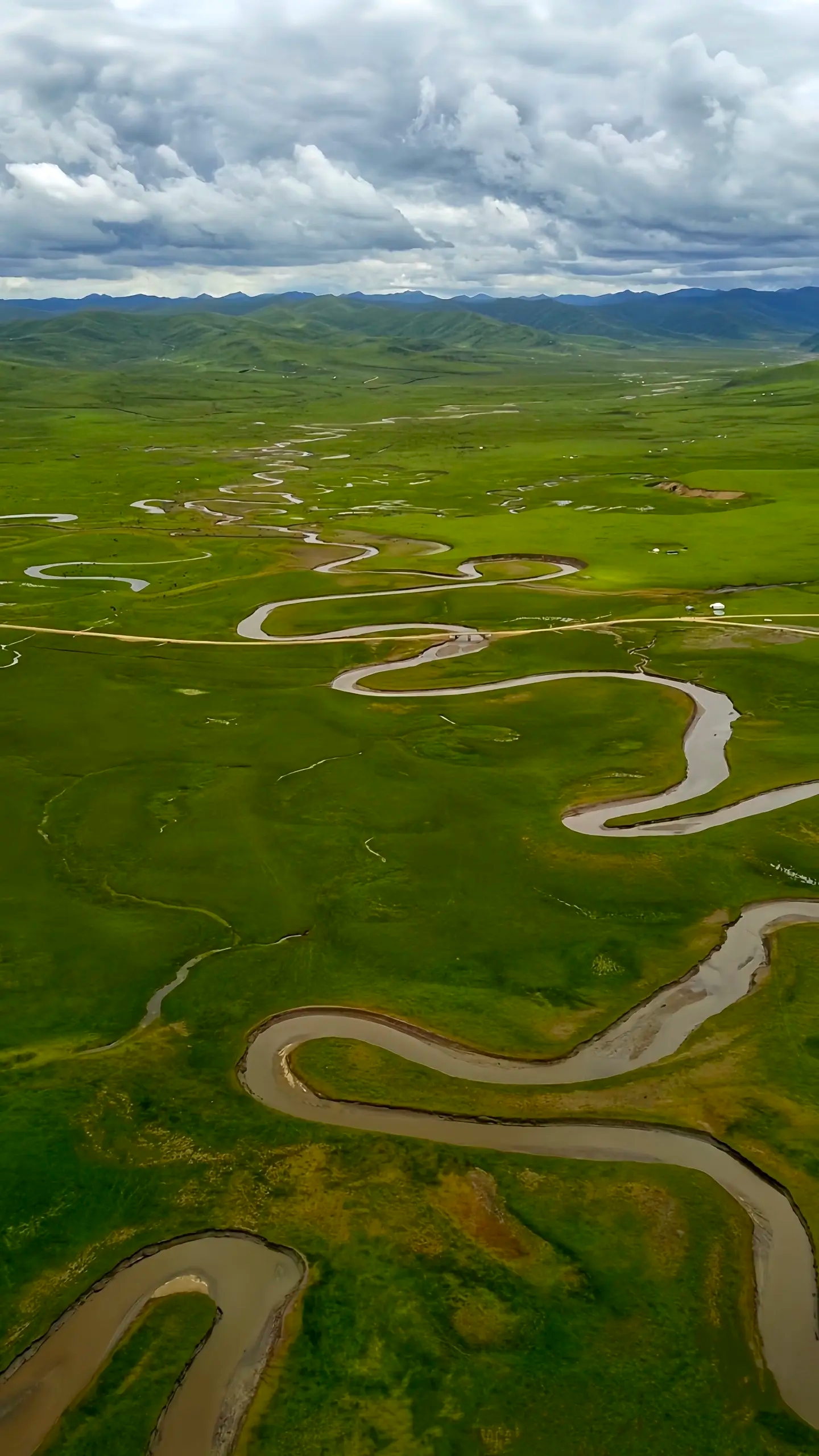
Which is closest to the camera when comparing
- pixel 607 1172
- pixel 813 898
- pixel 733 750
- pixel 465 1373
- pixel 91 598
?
pixel 465 1373

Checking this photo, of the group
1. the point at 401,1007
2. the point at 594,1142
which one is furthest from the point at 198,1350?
the point at 401,1007

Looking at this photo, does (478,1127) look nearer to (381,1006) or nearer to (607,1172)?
(607,1172)

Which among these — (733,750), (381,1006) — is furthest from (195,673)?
(381,1006)

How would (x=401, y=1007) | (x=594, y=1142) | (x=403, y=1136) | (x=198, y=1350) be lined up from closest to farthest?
1. (x=198, y=1350)
2. (x=594, y=1142)
3. (x=403, y=1136)
4. (x=401, y=1007)

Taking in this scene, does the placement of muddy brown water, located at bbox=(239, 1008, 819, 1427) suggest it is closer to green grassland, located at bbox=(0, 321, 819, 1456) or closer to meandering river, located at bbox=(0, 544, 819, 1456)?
meandering river, located at bbox=(0, 544, 819, 1456)

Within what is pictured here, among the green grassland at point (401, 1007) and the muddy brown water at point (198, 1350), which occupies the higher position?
the green grassland at point (401, 1007)

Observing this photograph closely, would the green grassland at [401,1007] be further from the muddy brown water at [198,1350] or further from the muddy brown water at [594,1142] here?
the muddy brown water at [594,1142]

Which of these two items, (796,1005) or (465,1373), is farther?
(796,1005)

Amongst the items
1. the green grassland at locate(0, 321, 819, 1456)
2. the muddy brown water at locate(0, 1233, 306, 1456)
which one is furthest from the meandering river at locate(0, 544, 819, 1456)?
the green grassland at locate(0, 321, 819, 1456)

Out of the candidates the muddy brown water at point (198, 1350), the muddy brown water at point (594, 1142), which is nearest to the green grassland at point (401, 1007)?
the muddy brown water at point (198, 1350)

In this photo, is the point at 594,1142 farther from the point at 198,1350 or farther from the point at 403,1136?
the point at 198,1350

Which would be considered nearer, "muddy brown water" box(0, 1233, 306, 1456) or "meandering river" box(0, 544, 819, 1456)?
"muddy brown water" box(0, 1233, 306, 1456)
